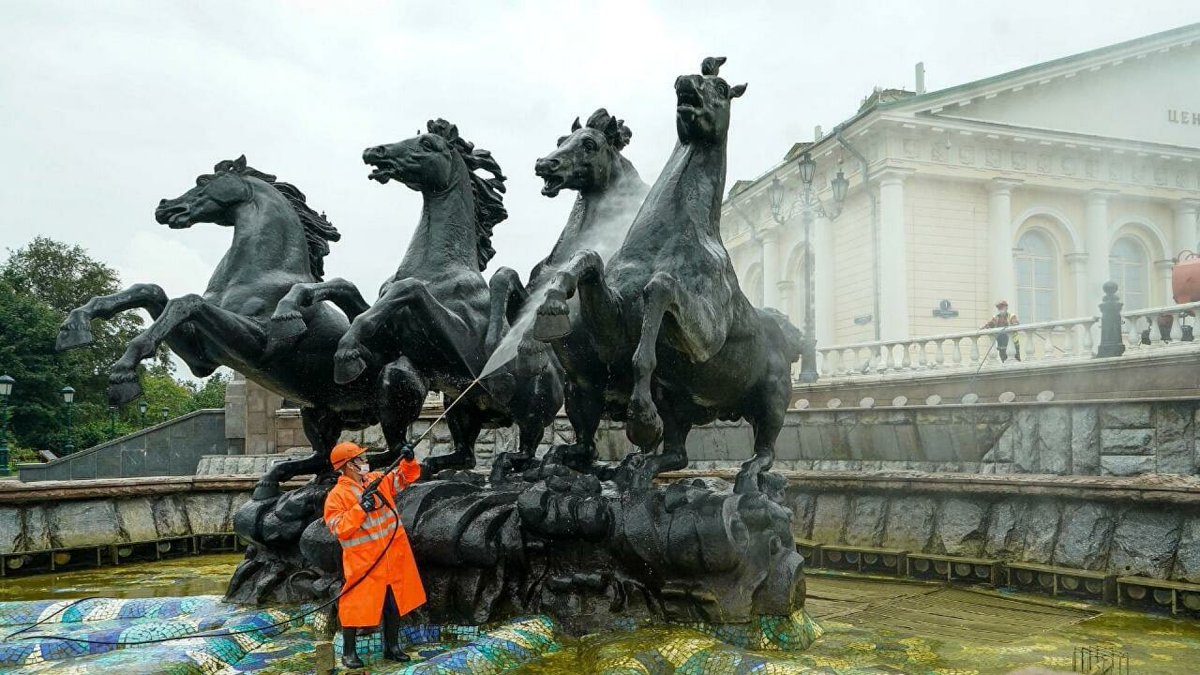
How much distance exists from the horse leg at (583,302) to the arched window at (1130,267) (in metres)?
24.1

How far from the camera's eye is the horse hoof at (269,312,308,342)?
20.8 feet

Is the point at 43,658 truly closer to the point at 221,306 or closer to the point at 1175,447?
the point at 221,306

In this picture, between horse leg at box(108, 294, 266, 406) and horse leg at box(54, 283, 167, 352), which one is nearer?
horse leg at box(108, 294, 266, 406)

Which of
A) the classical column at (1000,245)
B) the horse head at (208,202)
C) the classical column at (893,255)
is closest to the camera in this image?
the horse head at (208,202)

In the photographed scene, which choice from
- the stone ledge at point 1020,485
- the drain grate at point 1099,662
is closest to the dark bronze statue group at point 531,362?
the drain grate at point 1099,662

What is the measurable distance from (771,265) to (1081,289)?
9567 millimetres

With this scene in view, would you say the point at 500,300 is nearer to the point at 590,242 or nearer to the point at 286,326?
the point at 590,242

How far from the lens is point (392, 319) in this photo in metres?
6.52

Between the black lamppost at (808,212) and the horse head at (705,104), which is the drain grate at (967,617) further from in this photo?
the black lamppost at (808,212)

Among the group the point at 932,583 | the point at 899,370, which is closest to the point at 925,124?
the point at 899,370

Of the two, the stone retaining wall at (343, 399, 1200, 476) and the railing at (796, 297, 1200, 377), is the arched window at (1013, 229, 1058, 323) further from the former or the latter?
the stone retaining wall at (343, 399, 1200, 476)

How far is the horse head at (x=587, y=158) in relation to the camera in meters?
6.50

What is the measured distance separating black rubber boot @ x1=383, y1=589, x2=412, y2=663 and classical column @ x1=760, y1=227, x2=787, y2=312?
26964 millimetres

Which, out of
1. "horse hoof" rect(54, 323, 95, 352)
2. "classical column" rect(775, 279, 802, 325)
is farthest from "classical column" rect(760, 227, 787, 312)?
"horse hoof" rect(54, 323, 95, 352)
